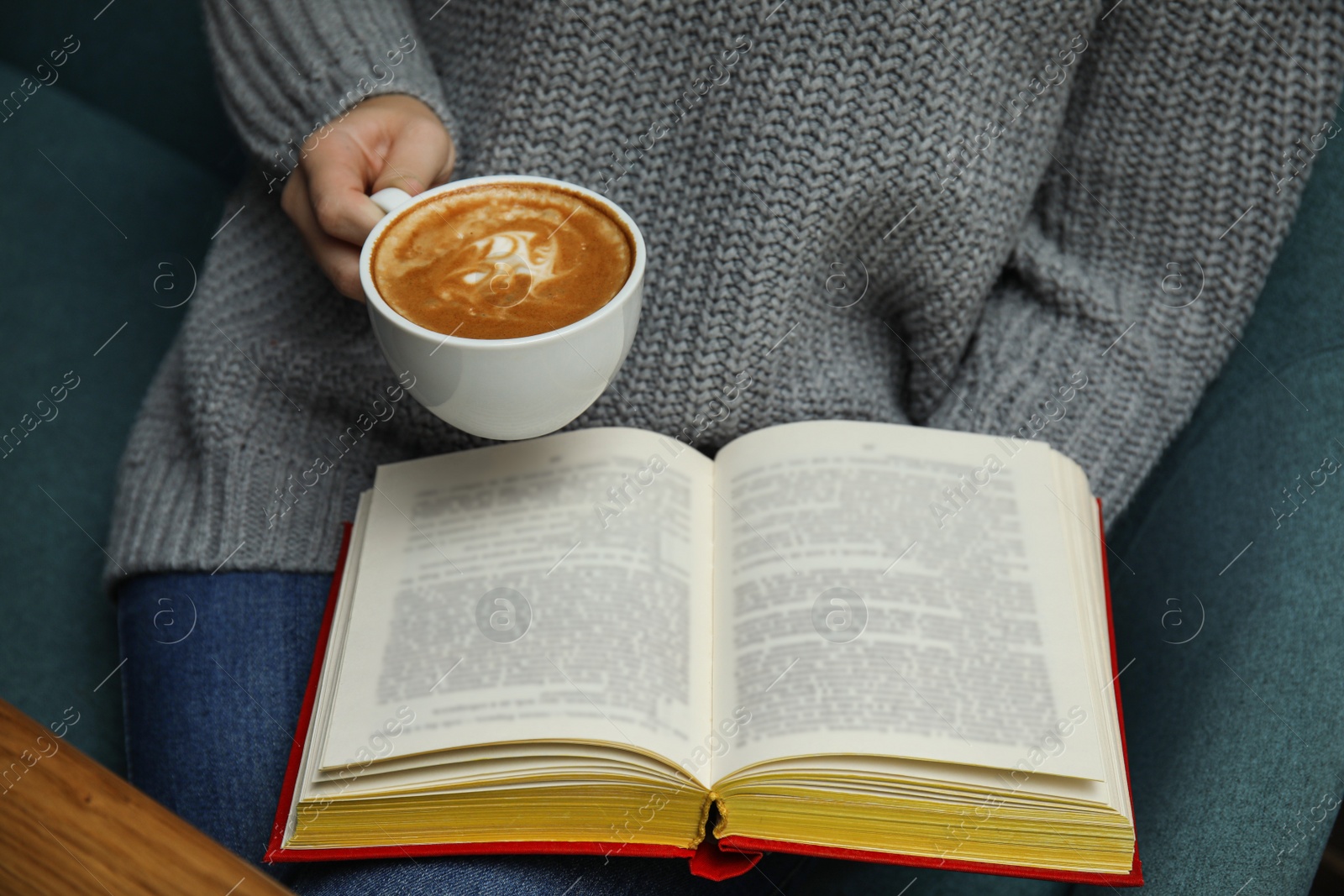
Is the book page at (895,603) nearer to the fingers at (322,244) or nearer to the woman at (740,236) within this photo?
the woman at (740,236)

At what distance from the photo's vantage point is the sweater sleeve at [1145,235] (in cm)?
73

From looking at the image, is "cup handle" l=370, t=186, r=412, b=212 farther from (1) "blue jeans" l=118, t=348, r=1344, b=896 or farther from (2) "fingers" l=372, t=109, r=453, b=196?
(1) "blue jeans" l=118, t=348, r=1344, b=896

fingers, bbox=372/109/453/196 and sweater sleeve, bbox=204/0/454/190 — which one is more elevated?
sweater sleeve, bbox=204/0/454/190

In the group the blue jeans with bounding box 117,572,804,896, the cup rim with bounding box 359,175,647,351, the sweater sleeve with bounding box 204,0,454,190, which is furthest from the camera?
the sweater sleeve with bounding box 204,0,454,190

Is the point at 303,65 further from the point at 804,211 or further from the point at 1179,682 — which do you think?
the point at 1179,682

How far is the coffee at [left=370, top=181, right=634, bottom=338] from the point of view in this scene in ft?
1.88

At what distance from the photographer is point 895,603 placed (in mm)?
649

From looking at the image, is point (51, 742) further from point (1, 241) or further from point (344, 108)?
point (1, 241)

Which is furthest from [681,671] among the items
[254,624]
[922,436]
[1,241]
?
[1,241]

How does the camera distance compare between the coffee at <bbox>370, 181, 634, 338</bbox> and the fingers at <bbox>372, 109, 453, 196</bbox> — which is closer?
the coffee at <bbox>370, 181, 634, 338</bbox>

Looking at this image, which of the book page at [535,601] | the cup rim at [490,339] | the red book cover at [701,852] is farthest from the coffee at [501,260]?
the red book cover at [701,852]

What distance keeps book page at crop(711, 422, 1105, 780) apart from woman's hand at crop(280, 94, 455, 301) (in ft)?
1.04

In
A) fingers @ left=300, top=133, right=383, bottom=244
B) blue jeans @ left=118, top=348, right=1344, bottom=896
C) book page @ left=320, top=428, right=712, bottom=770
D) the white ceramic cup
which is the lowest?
blue jeans @ left=118, top=348, right=1344, bottom=896

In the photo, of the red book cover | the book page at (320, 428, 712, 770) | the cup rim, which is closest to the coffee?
the cup rim
